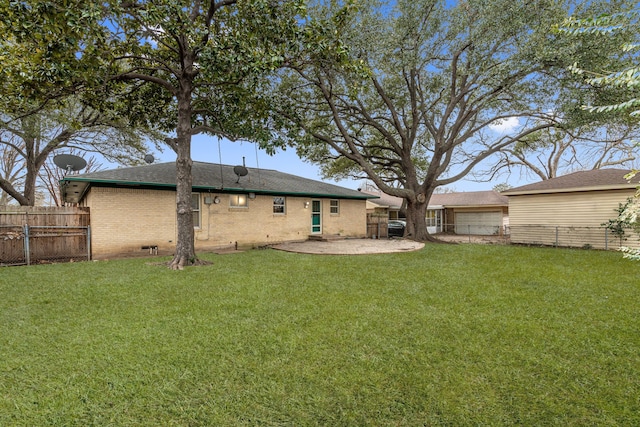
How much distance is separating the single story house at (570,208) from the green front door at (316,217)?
33.2ft

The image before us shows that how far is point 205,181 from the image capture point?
12.3 metres

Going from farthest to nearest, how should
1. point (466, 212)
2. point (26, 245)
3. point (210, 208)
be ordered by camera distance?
point (466, 212), point (210, 208), point (26, 245)

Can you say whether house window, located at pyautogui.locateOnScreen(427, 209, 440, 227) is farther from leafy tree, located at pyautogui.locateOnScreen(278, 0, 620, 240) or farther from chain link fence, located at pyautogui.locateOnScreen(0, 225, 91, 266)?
chain link fence, located at pyautogui.locateOnScreen(0, 225, 91, 266)

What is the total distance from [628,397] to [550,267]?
6.96 meters

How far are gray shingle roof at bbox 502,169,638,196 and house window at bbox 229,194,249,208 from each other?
44.8 ft

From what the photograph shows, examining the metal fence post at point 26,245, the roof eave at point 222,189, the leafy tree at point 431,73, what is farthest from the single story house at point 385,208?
the metal fence post at point 26,245

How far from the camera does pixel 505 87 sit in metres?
12.7

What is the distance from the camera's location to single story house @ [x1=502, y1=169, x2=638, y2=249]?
12.5m

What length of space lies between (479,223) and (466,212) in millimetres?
1372

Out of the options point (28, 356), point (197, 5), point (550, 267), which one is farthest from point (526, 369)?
point (197, 5)

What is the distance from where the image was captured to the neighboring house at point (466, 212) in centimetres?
2280

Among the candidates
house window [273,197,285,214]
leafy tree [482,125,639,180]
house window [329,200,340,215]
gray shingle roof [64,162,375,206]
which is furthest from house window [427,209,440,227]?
house window [273,197,285,214]

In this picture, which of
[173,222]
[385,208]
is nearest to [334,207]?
[173,222]

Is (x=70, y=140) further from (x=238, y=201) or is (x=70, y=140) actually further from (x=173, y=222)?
(x=238, y=201)
